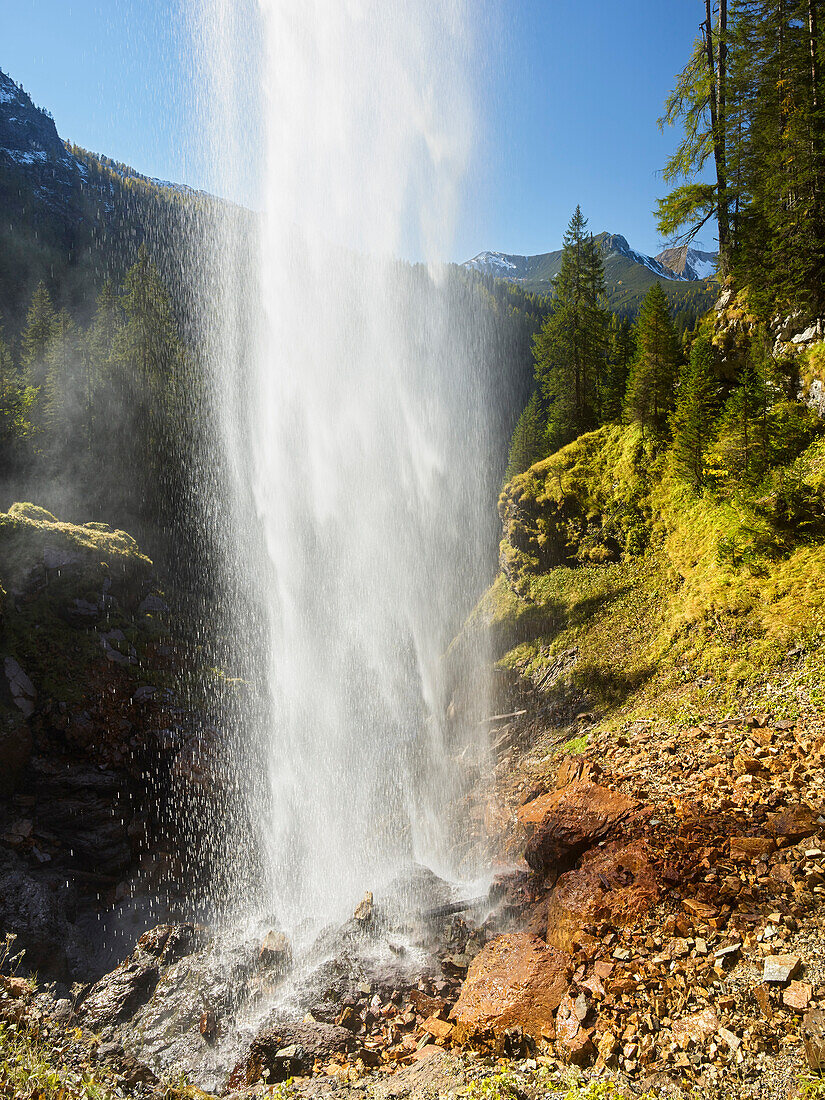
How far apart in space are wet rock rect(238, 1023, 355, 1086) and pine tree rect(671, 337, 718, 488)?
14972 millimetres

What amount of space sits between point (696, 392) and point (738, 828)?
38.6ft

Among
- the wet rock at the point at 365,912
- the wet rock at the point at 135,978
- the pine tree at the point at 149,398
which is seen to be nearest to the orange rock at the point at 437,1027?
the wet rock at the point at 365,912

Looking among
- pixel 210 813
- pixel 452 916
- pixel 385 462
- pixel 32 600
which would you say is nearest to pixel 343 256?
pixel 385 462

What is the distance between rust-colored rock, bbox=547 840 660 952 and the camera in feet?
20.5

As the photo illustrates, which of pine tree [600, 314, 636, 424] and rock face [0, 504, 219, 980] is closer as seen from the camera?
rock face [0, 504, 219, 980]

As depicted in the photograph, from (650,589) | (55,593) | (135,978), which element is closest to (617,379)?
(650,589)

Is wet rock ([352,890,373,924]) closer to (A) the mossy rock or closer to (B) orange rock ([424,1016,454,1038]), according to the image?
(B) orange rock ([424,1016,454,1038])

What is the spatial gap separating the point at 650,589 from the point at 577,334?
1730 centimetres

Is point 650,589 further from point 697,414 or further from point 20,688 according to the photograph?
point 20,688

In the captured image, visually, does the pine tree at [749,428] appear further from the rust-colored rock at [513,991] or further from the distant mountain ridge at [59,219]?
the distant mountain ridge at [59,219]

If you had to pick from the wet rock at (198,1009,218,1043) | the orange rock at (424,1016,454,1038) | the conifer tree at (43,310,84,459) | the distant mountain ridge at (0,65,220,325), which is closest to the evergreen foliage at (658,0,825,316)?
the orange rock at (424,1016,454,1038)

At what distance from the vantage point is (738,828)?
6246 mm

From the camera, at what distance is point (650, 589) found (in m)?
14.1

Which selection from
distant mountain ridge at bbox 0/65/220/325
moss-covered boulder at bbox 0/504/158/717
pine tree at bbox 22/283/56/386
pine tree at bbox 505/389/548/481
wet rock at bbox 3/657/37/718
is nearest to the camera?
wet rock at bbox 3/657/37/718
